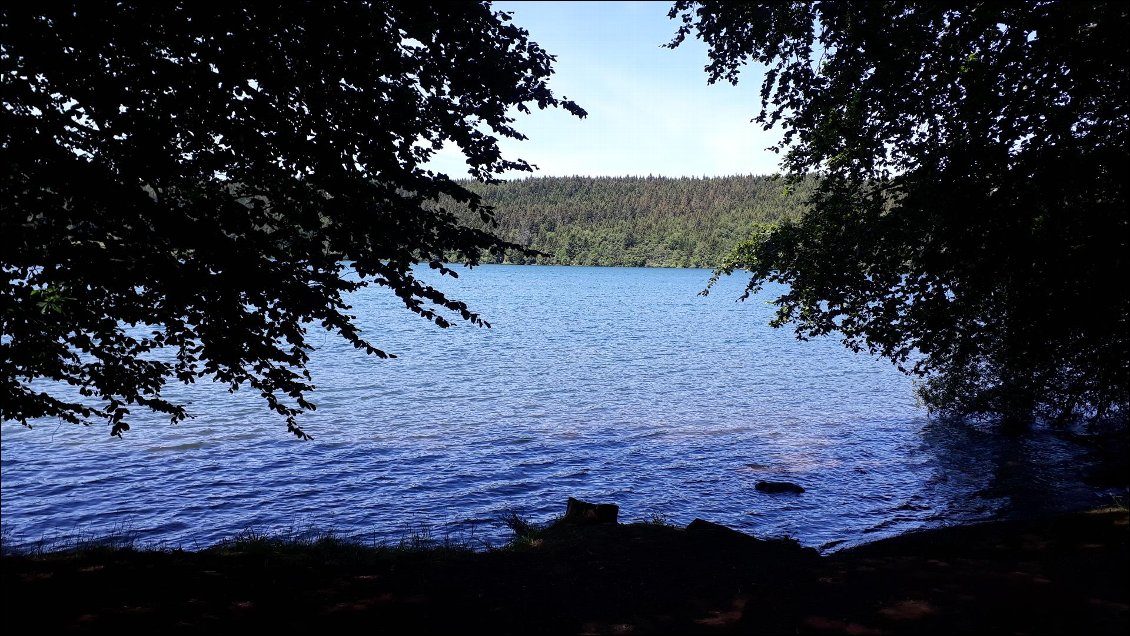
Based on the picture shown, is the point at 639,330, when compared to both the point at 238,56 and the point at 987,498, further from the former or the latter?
the point at 238,56

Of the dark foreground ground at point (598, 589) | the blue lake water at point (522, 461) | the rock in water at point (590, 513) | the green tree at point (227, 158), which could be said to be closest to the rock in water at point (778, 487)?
the blue lake water at point (522, 461)

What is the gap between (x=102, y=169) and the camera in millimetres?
7703

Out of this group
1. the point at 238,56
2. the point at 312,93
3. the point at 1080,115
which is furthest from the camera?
the point at 1080,115

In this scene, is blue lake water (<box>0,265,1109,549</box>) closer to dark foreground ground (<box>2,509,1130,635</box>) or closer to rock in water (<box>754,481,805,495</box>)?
rock in water (<box>754,481,805,495</box>)

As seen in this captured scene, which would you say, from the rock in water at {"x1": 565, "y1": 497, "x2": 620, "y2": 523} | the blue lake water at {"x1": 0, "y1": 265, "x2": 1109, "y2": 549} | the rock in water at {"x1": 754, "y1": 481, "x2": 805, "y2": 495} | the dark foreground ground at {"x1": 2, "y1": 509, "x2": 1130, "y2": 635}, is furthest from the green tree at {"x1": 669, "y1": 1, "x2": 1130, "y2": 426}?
the rock in water at {"x1": 754, "y1": 481, "x2": 805, "y2": 495}

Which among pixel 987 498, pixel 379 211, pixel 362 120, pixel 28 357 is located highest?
pixel 362 120

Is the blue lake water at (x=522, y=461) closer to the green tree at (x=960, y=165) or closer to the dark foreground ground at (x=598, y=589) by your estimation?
the dark foreground ground at (x=598, y=589)

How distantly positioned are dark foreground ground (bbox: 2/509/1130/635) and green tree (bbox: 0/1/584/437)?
2.54m

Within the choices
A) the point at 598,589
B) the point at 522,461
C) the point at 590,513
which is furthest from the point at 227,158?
the point at 522,461

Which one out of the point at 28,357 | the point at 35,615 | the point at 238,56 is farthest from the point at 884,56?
the point at 35,615

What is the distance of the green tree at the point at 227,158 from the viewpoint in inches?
300

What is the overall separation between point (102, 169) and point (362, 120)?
286 centimetres

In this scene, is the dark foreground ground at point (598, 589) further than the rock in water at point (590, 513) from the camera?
No

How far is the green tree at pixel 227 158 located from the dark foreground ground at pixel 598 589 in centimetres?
254
